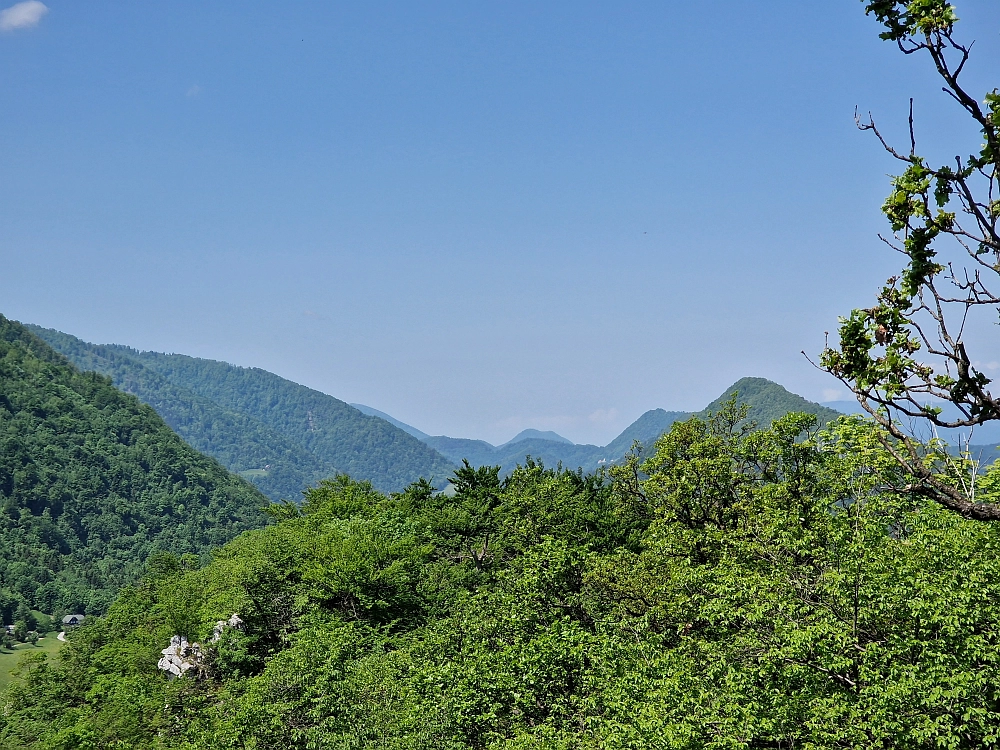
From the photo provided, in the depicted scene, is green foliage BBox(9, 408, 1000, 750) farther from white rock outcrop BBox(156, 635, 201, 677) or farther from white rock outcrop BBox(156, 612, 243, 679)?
white rock outcrop BBox(156, 635, 201, 677)

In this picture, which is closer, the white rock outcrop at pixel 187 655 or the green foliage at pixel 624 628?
the green foliage at pixel 624 628

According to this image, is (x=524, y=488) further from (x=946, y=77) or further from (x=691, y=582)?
(x=946, y=77)

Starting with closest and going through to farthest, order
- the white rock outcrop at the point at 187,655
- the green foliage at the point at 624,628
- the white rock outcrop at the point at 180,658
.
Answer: the green foliage at the point at 624,628 < the white rock outcrop at the point at 187,655 < the white rock outcrop at the point at 180,658

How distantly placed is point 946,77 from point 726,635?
20.4m

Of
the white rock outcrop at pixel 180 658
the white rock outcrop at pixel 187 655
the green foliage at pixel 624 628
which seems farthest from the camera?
the white rock outcrop at pixel 180 658

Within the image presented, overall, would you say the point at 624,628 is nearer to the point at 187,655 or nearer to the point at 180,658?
the point at 187,655

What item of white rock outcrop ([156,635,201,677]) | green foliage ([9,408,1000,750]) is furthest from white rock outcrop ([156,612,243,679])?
green foliage ([9,408,1000,750])

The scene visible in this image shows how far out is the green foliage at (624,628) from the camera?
60.7 feet

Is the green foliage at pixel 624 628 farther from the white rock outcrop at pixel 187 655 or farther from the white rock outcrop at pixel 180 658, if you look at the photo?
the white rock outcrop at pixel 180 658

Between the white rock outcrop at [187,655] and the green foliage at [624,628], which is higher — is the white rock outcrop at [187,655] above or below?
below

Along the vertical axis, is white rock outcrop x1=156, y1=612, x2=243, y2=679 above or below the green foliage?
below

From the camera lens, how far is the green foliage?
729 inches

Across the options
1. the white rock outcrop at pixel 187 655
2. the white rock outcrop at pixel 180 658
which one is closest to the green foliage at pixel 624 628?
the white rock outcrop at pixel 187 655

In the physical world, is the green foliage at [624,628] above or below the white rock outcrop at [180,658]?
above
